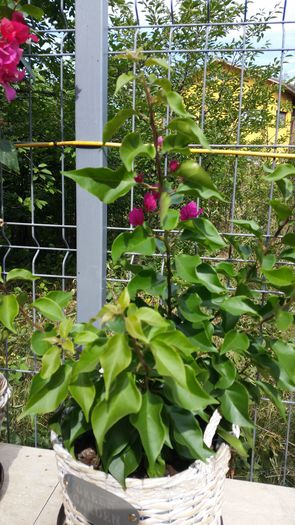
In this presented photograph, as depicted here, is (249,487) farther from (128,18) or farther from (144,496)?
(128,18)

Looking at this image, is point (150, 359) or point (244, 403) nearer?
point (150, 359)

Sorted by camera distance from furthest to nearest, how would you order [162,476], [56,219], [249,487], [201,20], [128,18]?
[56,219] → [201,20] → [128,18] → [249,487] → [162,476]

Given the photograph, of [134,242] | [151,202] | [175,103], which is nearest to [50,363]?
[134,242]

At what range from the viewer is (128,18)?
2.78 metres

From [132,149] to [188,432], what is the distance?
1.70 feet

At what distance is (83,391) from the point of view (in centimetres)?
84

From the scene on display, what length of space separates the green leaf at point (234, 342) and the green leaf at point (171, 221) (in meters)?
0.25

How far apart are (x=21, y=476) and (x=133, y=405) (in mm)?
912

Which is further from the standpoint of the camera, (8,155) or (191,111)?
(191,111)

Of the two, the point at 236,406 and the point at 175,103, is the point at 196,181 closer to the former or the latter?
the point at 175,103

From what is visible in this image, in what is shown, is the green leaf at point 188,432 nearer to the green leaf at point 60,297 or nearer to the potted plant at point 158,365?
the potted plant at point 158,365

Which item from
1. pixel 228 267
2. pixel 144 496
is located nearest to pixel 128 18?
pixel 228 267

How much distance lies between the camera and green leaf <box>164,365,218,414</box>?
80 centimetres

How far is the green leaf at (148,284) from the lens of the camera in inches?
39.1
